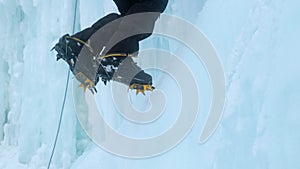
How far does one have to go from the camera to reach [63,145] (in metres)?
2.60

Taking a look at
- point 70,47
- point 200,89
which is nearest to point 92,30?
point 70,47

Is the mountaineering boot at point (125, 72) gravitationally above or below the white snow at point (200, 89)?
below

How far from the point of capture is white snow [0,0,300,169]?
1.18 metres

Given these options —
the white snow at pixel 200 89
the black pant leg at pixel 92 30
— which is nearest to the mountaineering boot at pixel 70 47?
the black pant leg at pixel 92 30

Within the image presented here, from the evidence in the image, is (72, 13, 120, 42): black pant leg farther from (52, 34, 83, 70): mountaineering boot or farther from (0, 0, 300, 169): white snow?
(0, 0, 300, 169): white snow

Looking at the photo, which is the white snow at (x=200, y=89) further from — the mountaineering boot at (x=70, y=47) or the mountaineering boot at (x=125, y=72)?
the mountaineering boot at (x=70, y=47)

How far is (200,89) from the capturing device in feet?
5.11

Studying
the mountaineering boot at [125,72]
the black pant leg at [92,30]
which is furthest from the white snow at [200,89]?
the black pant leg at [92,30]

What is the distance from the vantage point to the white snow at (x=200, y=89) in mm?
1182

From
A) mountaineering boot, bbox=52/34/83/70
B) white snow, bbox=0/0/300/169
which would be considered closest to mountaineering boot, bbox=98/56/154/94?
Result: mountaineering boot, bbox=52/34/83/70

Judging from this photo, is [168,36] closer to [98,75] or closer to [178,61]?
[178,61]

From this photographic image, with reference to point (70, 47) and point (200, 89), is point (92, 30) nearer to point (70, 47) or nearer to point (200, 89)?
point (70, 47)

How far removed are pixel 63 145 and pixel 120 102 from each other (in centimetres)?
80

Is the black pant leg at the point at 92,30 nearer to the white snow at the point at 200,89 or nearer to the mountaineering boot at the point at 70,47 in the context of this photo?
the mountaineering boot at the point at 70,47
